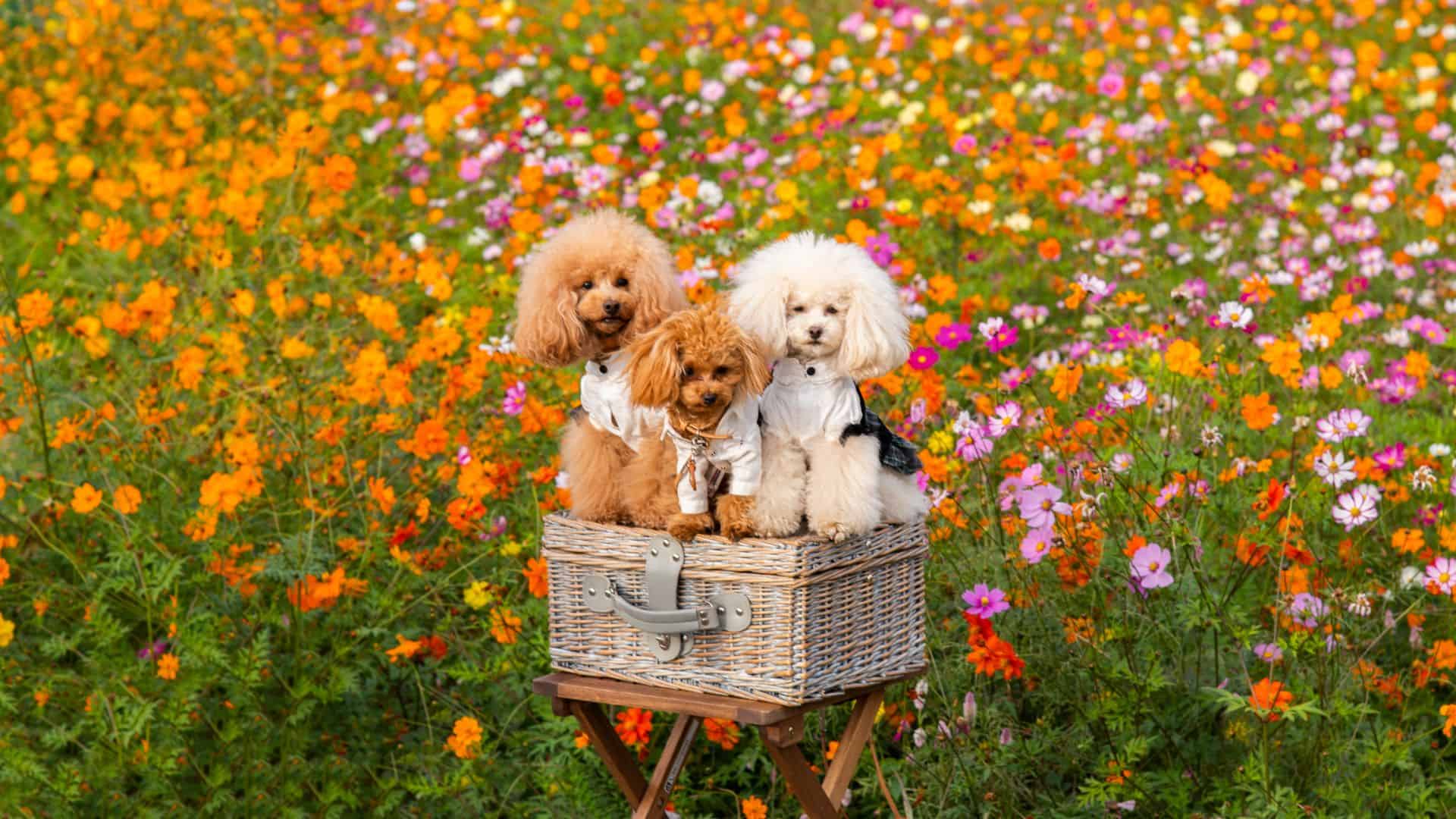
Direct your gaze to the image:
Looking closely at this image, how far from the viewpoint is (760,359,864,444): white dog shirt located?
2.67 metres

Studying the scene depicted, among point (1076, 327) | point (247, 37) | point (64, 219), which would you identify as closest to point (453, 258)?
point (1076, 327)

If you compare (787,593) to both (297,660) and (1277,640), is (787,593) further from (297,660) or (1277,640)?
(297,660)

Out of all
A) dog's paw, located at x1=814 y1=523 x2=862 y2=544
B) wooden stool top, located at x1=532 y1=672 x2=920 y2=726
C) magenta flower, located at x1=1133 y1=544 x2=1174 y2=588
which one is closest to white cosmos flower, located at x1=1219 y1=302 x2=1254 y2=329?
magenta flower, located at x1=1133 y1=544 x2=1174 y2=588

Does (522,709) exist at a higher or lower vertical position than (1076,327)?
lower

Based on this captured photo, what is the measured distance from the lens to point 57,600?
157 inches

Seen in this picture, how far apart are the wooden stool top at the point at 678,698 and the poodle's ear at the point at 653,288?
2.04 ft

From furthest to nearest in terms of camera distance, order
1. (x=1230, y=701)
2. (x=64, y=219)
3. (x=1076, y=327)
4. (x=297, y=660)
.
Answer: (x=64, y=219) < (x=1076, y=327) < (x=297, y=660) < (x=1230, y=701)

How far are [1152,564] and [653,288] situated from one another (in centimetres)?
117

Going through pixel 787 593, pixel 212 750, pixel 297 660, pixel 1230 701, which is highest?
pixel 787 593

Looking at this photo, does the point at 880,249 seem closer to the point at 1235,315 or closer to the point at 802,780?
the point at 1235,315

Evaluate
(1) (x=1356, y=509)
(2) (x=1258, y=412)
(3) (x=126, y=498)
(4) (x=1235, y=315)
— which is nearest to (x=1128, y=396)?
(2) (x=1258, y=412)

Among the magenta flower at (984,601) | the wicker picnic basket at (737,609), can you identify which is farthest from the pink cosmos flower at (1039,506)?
the wicker picnic basket at (737,609)

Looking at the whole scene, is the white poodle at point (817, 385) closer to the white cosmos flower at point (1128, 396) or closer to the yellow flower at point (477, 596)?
the white cosmos flower at point (1128, 396)

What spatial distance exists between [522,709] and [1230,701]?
1.67 meters
